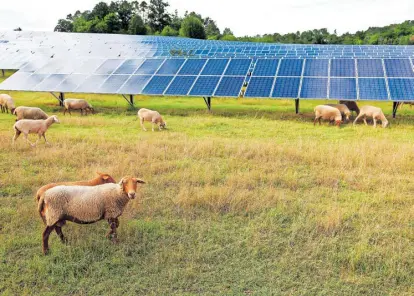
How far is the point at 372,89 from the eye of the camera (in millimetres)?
18172

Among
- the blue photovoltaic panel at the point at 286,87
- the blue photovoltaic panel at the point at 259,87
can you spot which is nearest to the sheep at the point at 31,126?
the blue photovoltaic panel at the point at 259,87

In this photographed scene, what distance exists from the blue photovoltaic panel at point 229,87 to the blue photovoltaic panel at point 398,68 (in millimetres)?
7351

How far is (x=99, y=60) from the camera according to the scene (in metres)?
25.7

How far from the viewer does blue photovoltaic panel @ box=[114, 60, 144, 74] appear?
2311 centimetres

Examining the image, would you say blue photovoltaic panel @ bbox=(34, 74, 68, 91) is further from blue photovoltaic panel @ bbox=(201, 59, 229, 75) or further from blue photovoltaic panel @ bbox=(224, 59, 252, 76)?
blue photovoltaic panel @ bbox=(224, 59, 252, 76)

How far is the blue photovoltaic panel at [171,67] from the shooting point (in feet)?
72.7

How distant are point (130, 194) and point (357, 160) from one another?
7.52 meters

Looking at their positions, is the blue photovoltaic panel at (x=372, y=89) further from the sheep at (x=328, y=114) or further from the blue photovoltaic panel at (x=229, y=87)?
the blue photovoltaic panel at (x=229, y=87)

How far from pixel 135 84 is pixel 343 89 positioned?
10.6 metres

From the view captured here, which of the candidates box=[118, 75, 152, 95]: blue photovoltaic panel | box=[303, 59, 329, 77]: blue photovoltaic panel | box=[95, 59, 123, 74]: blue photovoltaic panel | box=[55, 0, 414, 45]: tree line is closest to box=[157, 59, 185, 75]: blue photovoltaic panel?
box=[118, 75, 152, 95]: blue photovoltaic panel

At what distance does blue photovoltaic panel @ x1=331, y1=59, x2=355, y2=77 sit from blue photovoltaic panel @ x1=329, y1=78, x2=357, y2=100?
648 mm

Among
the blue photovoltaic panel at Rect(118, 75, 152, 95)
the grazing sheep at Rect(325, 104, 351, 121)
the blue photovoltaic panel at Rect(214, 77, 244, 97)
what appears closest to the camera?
the grazing sheep at Rect(325, 104, 351, 121)

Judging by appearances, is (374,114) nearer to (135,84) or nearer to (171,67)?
(171,67)

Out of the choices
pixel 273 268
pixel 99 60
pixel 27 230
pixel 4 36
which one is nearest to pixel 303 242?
pixel 273 268
